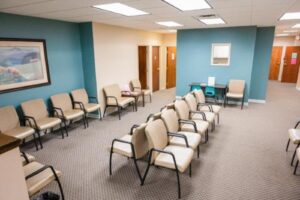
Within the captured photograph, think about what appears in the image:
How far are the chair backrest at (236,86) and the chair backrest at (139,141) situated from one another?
4.45m

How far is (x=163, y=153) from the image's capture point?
2.53 meters

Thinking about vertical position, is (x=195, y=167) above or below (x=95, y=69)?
below

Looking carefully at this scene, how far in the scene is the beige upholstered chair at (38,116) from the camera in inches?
143

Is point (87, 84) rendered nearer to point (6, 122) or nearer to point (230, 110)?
point (6, 122)

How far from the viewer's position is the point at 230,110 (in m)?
5.80

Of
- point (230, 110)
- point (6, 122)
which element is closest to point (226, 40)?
point (230, 110)

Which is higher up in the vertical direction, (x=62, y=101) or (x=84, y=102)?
(x=62, y=101)

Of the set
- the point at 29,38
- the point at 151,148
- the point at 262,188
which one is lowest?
the point at 262,188

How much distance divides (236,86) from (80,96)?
464cm

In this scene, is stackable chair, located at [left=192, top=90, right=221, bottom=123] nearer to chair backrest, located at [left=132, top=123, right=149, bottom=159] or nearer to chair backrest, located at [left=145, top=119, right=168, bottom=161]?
chair backrest, located at [left=145, top=119, right=168, bottom=161]

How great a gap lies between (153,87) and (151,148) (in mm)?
5956

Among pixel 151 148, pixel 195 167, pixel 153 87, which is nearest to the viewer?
pixel 151 148

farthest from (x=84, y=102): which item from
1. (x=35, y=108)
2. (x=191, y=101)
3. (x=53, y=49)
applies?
(x=191, y=101)

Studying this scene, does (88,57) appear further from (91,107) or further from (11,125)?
(11,125)
